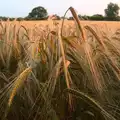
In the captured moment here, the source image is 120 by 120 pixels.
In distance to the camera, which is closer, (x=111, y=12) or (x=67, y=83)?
(x=67, y=83)

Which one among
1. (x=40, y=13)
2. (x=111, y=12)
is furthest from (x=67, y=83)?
(x=111, y=12)

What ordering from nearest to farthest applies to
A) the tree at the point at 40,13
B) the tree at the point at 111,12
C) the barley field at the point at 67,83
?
1. the barley field at the point at 67,83
2. the tree at the point at 40,13
3. the tree at the point at 111,12

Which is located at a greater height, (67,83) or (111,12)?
(67,83)

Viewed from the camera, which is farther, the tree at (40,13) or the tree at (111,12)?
the tree at (111,12)

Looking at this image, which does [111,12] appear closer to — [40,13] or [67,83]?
[40,13]

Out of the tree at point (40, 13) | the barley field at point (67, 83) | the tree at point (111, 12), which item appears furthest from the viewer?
the tree at point (111, 12)

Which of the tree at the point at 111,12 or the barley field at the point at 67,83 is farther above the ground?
the barley field at the point at 67,83

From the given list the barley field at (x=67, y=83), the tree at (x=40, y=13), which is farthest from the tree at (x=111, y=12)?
the barley field at (x=67, y=83)

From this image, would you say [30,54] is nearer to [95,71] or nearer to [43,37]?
[43,37]

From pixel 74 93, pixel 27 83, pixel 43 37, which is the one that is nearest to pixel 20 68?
pixel 27 83

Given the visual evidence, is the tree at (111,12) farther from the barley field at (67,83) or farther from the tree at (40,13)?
the barley field at (67,83)

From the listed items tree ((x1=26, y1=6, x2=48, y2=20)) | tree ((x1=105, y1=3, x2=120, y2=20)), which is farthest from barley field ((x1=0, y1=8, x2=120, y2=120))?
tree ((x1=105, y1=3, x2=120, y2=20))

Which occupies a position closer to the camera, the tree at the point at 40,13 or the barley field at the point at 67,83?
the barley field at the point at 67,83

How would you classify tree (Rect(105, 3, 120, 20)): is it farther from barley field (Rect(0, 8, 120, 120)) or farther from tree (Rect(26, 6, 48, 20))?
barley field (Rect(0, 8, 120, 120))
